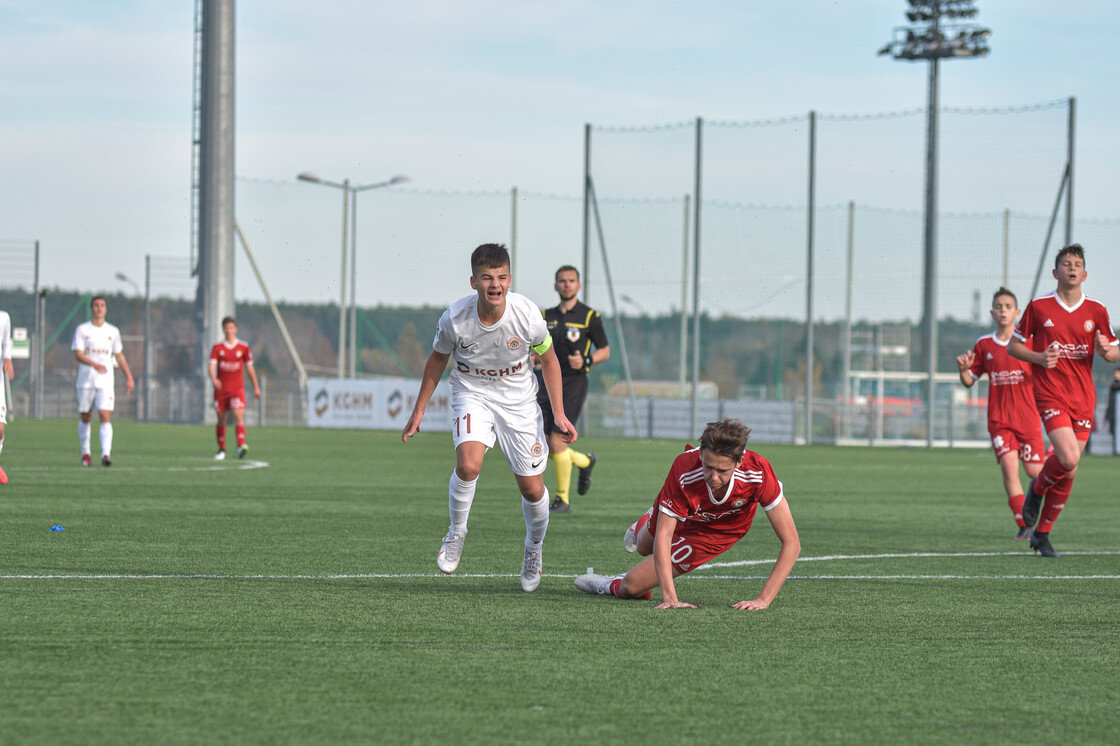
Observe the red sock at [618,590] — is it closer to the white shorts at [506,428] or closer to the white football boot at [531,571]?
the white football boot at [531,571]

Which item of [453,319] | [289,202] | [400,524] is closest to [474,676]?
[453,319]

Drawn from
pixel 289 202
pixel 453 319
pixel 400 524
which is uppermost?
pixel 289 202

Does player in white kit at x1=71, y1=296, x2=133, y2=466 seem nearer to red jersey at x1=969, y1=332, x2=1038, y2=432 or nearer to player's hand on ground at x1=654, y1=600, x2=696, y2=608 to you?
red jersey at x1=969, y1=332, x2=1038, y2=432

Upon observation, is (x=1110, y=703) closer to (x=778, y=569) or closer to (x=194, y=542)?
(x=778, y=569)

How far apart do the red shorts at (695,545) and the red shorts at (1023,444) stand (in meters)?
5.48

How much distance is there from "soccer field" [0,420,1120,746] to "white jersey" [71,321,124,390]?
18.4 feet

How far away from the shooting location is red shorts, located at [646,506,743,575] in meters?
6.43

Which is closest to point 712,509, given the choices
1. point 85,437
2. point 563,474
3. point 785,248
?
point 563,474

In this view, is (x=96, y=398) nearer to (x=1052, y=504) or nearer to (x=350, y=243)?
(x=1052, y=504)

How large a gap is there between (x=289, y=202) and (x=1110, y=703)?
37.1 meters

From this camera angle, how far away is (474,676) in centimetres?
459

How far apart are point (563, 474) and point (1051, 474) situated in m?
4.59

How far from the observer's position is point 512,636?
17.8 ft

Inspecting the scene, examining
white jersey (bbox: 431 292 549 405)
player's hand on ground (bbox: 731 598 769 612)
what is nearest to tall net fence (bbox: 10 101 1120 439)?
white jersey (bbox: 431 292 549 405)
